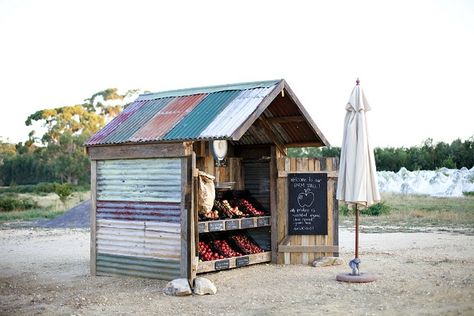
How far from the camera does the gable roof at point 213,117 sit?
11.0m

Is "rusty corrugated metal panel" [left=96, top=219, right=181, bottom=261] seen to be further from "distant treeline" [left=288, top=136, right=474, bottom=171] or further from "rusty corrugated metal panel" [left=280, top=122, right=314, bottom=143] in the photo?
"distant treeline" [left=288, top=136, right=474, bottom=171]

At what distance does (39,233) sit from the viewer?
22703 millimetres

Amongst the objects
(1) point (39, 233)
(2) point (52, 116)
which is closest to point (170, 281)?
(1) point (39, 233)

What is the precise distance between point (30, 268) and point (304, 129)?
6.06 metres

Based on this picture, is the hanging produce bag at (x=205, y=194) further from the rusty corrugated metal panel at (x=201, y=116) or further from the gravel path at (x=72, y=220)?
the gravel path at (x=72, y=220)

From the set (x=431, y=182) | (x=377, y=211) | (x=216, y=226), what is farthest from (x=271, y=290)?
(x=431, y=182)

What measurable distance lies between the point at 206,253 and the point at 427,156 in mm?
44855

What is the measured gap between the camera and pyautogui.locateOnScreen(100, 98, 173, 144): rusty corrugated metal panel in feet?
39.2

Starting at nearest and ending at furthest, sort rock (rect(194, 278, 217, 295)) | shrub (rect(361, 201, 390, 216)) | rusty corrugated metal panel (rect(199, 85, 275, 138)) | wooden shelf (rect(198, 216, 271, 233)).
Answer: rock (rect(194, 278, 217, 295)), rusty corrugated metal panel (rect(199, 85, 275, 138)), wooden shelf (rect(198, 216, 271, 233)), shrub (rect(361, 201, 390, 216))

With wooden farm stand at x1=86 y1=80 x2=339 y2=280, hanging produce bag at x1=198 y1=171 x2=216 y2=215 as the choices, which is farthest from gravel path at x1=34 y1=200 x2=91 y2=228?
hanging produce bag at x1=198 y1=171 x2=216 y2=215

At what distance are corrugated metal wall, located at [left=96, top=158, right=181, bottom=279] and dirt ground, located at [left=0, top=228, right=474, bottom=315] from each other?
0.29 metres

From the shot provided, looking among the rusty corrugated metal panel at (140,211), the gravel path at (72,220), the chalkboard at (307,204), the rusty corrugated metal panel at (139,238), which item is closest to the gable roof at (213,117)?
the chalkboard at (307,204)

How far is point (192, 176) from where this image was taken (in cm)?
1077

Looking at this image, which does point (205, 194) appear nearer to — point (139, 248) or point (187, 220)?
point (187, 220)
